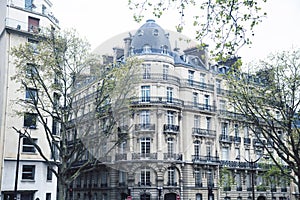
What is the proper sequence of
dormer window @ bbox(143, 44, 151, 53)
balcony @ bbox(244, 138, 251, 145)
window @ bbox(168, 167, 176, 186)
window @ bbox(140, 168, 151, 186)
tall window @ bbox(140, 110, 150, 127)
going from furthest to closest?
1. balcony @ bbox(244, 138, 251, 145)
2. dormer window @ bbox(143, 44, 151, 53)
3. tall window @ bbox(140, 110, 150, 127)
4. window @ bbox(168, 167, 176, 186)
5. window @ bbox(140, 168, 151, 186)

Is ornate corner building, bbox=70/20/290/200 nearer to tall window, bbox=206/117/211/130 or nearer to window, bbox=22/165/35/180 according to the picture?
tall window, bbox=206/117/211/130

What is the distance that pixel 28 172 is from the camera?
25.0m

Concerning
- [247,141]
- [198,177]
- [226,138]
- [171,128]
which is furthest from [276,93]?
[247,141]

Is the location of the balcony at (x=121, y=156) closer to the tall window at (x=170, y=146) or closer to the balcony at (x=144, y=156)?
the balcony at (x=144, y=156)

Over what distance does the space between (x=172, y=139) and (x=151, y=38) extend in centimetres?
937

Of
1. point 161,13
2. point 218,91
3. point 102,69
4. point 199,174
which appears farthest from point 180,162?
point 161,13

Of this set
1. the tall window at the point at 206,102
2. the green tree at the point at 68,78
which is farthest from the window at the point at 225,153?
the green tree at the point at 68,78

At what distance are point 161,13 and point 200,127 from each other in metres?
29.6

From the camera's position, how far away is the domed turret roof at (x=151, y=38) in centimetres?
3453

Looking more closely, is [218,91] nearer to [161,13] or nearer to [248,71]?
[248,71]

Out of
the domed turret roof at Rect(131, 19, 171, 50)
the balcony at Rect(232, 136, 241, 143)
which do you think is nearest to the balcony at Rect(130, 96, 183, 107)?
the domed turret roof at Rect(131, 19, 171, 50)

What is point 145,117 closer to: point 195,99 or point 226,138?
point 195,99

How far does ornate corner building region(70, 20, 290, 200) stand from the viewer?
32.3m

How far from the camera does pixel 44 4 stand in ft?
94.4
